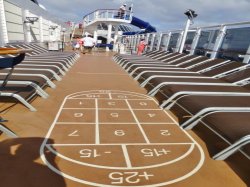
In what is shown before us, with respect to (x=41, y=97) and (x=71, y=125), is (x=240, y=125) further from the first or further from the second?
(x=41, y=97)

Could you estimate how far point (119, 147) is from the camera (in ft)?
9.74

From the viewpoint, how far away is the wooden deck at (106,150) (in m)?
2.34

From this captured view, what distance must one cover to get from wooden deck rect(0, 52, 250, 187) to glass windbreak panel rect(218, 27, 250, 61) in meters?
4.81

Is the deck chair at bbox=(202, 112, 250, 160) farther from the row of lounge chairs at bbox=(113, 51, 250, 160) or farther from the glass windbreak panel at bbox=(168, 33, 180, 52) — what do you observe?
the glass windbreak panel at bbox=(168, 33, 180, 52)

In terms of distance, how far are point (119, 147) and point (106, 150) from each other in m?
0.19

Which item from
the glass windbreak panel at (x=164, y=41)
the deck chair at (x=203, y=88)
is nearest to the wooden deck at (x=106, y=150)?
the deck chair at (x=203, y=88)

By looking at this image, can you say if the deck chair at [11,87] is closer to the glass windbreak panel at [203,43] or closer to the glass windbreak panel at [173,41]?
the glass windbreak panel at [203,43]

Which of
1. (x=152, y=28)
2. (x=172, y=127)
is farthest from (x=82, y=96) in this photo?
(x=152, y=28)

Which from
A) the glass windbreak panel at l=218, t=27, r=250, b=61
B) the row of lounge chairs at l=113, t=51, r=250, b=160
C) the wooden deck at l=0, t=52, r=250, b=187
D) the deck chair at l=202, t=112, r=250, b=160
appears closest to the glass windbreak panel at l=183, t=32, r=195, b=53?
the glass windbreak panel at l=218, t=27, r=250, b=61

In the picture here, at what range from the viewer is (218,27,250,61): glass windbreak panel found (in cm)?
749

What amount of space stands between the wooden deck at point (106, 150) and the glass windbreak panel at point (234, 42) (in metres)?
4.81

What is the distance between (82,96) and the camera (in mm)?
5211

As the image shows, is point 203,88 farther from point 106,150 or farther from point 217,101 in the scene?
point 106,150

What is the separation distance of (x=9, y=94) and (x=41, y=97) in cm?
107
